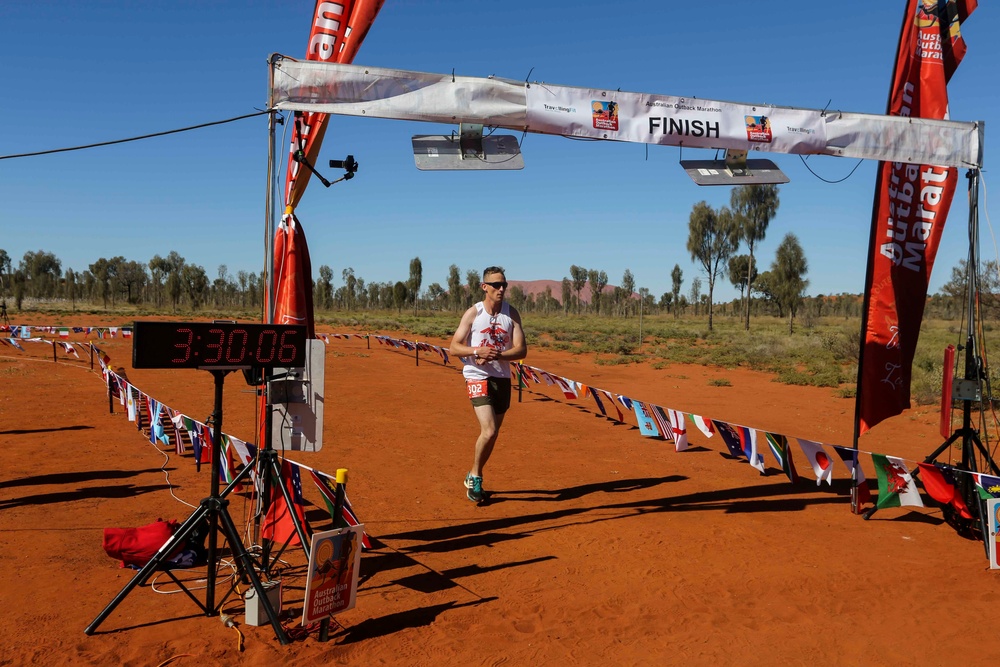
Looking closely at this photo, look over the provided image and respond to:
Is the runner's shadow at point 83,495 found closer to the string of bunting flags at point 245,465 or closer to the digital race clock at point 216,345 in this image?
the string of bunting flags at point 245,465

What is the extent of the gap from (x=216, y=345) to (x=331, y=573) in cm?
148

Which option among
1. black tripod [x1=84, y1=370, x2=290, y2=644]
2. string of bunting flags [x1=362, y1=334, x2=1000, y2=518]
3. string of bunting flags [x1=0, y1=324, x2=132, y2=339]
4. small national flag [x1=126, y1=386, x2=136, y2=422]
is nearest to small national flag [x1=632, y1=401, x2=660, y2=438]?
string of bunting flags [x1=362, y1=334, x2=1000, y2=518]

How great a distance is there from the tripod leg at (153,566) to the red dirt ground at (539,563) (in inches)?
4.5

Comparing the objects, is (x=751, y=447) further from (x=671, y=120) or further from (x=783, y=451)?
(x=671, y=120)

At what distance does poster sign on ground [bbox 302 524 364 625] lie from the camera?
3706 mm

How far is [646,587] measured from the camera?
15.8 feet

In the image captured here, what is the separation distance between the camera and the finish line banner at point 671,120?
19.2 ft

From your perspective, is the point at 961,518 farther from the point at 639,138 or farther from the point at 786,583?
the point at 639,138

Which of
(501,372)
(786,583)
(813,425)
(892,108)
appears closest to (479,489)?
(501,372)

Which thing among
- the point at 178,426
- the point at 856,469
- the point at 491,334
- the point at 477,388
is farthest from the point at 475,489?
the point at 178,426

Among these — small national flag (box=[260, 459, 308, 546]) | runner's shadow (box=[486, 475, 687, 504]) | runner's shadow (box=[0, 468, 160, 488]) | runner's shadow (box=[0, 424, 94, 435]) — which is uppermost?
small national flag (box=[260, 459, 308, 546])

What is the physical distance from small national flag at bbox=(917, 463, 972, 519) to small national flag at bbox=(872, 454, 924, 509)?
0.14 meters

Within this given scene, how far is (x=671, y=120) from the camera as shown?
600cm

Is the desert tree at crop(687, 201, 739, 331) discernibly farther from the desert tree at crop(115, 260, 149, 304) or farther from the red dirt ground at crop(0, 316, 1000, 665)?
the desert tree at crop(115, 260, 149, 304)
